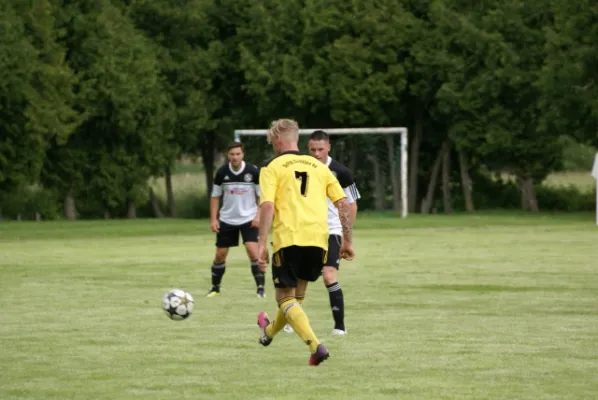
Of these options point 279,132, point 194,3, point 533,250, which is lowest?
point 533,250

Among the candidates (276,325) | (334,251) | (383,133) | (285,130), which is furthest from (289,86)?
(285,130)

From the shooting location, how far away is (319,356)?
459 inches

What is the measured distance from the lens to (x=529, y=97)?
57844 millimetres

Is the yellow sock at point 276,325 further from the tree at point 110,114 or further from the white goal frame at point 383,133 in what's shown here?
the tree at point 110,114

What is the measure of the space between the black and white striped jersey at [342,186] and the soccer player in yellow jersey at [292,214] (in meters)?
2.29

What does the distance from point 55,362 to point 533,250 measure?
1869cm

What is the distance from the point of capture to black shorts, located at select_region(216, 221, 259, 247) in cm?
2031

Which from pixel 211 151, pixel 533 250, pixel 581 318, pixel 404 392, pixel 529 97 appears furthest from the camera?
pixel 211 151

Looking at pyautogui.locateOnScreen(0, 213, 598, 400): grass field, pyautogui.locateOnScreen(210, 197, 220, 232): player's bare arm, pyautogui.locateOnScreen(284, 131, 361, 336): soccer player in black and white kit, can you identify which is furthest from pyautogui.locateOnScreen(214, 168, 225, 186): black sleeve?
pyautogui.locateOnScreen(284, 131, 361, 336): soccer player in black and white kit

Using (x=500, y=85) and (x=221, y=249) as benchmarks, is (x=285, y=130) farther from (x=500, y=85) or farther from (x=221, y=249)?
(x=500, y=85)

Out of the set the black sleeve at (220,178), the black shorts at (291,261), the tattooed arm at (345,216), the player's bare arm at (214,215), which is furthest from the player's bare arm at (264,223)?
the black sleeve at (220,178)

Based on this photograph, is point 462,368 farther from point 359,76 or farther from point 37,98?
point 359,76

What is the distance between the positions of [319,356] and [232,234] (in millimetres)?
8866

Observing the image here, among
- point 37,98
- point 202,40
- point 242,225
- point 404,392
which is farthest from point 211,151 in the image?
point 404,392
